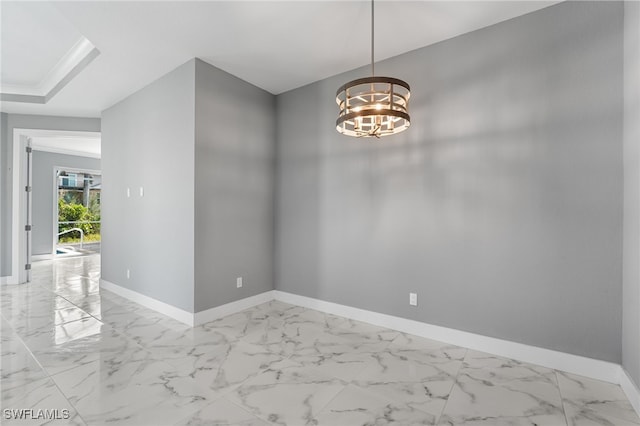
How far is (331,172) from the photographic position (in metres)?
3.76

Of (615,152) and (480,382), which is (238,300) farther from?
(615,152)

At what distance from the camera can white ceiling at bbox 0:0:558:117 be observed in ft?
8.27

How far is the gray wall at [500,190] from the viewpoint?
2.26m

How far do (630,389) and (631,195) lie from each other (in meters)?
1.28

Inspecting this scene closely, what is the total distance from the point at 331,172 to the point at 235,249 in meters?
1.53

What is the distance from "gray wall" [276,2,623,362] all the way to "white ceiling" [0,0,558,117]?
29 cm

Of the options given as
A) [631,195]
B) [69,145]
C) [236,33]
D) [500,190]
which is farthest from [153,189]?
[69,145]

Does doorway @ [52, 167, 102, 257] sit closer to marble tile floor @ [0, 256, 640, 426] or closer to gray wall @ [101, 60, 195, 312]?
gray wall @ [101, 60, 195, 312]

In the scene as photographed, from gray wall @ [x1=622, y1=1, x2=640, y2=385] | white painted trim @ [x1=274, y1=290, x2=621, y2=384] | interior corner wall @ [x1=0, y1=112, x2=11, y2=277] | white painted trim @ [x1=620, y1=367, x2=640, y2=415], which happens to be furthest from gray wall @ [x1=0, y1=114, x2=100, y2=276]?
white painted trim @ [x1=620, y1=367, x2=640, y2=415]

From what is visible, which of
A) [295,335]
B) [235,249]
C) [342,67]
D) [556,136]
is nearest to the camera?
[556,136]

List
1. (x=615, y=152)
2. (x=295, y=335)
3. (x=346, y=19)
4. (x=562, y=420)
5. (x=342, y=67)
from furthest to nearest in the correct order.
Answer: (x=342, y=67)
(x=295, y=335)
(x=346, y=19)
(x=615, y=152)
(x=562, y=420)

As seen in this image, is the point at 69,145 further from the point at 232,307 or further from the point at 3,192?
the point at 232,307

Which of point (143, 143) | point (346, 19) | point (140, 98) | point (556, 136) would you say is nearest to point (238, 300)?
point (143, 143)

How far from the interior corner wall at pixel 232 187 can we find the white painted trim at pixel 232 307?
0.06 meters
